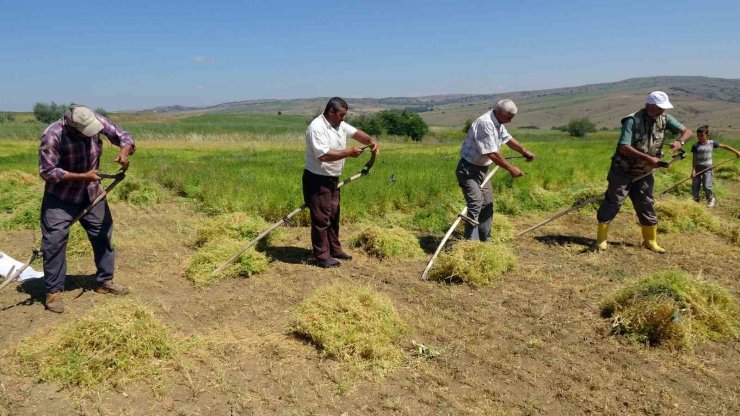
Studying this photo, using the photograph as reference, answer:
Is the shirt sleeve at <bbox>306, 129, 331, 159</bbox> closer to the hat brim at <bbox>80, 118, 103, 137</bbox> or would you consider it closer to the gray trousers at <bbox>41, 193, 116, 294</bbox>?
the hat brim at <bbox>80, 118, 103, 137</bbox>

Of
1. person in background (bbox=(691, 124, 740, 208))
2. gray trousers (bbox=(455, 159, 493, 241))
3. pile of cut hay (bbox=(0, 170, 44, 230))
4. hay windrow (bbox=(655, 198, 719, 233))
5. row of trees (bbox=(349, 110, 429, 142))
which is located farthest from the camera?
row of trees (bbox=(349, 110, 429, 142))

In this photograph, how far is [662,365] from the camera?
3191mm

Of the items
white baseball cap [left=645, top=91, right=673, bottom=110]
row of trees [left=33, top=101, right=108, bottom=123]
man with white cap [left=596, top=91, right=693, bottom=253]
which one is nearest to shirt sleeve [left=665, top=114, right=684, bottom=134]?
man with white cap [left=596, top=91, right=693, bottom=253]

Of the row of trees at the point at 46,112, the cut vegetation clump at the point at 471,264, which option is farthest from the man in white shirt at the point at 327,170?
the row of trees at the point at 46,112

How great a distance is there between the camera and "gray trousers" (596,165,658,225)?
5.52 metres

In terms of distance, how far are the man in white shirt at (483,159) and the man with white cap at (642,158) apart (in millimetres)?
1106

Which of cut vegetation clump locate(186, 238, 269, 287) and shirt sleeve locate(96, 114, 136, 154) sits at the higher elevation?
shirt sleeve locate(96, 114, 136, 154)

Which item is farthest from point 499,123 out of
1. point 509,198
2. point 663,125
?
point 509,198

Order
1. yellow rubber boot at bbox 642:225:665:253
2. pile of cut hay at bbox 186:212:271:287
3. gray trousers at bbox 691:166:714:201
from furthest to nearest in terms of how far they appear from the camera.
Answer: gray trousers at bbox 691:166:714:201 < yellow rubber boot at bbox 642:225:665:253 < pile of cut hay at bbox 186:212:271:287

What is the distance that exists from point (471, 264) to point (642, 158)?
7.45 ft

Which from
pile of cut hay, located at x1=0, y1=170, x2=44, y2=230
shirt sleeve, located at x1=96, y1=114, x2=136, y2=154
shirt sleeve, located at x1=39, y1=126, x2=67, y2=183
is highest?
shirt sleeve, located at x1=96, y1=114, x2=136, y2=154

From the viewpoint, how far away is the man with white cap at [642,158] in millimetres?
5125

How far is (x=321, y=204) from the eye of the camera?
5133 millimetres

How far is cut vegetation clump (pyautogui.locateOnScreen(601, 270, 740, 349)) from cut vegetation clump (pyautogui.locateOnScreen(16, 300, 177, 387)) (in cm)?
338
